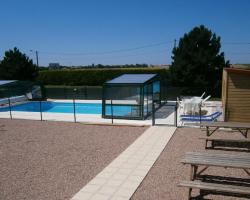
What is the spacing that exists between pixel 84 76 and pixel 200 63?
15.9 meters

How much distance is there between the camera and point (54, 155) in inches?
310

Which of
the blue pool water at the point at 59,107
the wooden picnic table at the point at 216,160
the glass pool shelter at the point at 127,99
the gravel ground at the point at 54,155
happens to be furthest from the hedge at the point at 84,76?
the wooden picnic table at the point at 216,160

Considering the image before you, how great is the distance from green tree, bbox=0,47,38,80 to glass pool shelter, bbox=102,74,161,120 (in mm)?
18004

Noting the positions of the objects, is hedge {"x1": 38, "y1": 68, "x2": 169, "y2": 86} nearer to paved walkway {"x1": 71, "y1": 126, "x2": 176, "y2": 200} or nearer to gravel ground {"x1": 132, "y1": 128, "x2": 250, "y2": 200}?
paved walkway {"x1": 71, "y1": 126, "x2": 176, "y2": 200}

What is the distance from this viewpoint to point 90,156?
7.70 metres

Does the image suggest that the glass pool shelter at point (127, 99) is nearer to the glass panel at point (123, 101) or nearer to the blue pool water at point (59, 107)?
the glass panel at point (123, 101)

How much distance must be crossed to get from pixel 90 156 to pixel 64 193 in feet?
7.76

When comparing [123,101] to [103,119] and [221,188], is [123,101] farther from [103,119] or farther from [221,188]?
[221,188]

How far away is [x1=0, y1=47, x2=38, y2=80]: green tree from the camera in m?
28.7

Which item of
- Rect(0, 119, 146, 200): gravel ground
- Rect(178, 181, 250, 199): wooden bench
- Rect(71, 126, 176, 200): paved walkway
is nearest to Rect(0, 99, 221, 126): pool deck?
Rect(0, 119, 146, 200): gravel ground

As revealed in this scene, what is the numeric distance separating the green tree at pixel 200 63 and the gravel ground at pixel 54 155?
12.0 m

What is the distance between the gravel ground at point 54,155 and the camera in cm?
564

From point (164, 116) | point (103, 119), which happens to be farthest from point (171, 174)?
point (164, 116)

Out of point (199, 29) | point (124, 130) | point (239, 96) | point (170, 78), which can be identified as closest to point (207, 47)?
point (199, 29)
